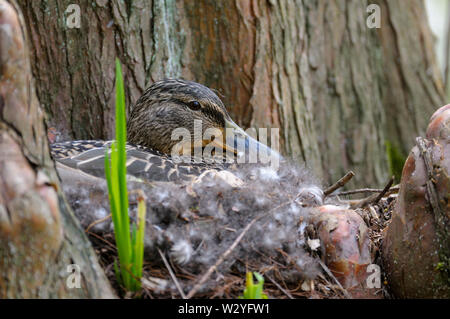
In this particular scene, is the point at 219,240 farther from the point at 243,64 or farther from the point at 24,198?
the point at 243,64

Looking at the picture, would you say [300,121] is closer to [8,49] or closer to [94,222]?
[94,222]

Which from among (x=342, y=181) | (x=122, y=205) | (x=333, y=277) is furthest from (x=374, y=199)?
(x=122, y=205)

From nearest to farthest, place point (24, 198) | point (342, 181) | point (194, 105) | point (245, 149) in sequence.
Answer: point (24, 198) → point (342, 181) → point (245, 149) → point (194, 105)

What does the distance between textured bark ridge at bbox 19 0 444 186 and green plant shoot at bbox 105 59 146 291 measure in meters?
1.93

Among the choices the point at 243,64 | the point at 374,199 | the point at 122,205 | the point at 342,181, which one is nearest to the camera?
the point at 122,205

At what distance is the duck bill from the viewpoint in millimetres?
3268

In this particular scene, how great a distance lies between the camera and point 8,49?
66.9 inches

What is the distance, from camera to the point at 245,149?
11.1 feet

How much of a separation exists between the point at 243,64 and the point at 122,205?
2.40 metres

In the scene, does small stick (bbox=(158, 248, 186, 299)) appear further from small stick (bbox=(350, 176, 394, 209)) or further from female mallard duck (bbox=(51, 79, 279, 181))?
small stick (bbox=(350, 176, 394, 209))

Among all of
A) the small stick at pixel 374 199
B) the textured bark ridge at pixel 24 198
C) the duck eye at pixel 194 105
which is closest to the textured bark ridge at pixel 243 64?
the duck eye at pixel 194 105

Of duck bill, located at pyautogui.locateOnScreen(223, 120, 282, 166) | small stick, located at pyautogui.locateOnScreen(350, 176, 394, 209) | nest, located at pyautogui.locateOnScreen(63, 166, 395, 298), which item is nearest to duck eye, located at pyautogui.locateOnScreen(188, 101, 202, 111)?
duck bill, located at pyautogui.locateOnScreen(223, 120, 282, 166)

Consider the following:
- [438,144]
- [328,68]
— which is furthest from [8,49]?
[328,68]

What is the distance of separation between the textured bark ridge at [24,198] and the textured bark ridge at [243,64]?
195cm
